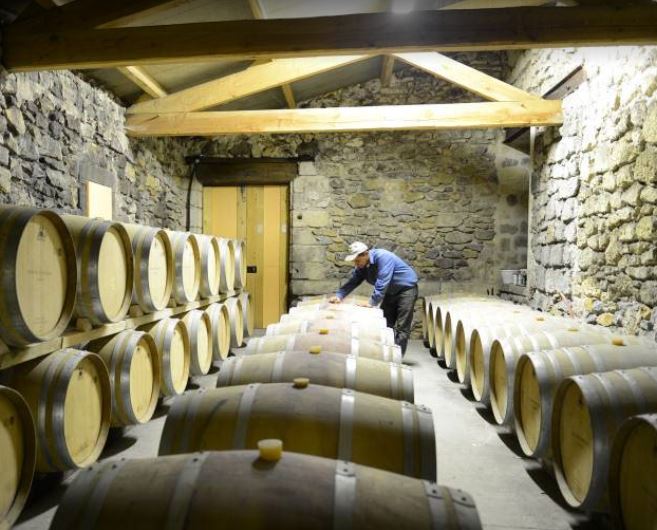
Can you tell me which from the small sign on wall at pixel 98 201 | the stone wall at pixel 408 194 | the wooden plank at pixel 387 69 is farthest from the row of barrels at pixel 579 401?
the wooden plank at pixel 387 69

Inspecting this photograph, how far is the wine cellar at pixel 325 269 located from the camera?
1.72m

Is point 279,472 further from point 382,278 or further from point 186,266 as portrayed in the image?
point 382,278

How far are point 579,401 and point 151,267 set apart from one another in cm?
330

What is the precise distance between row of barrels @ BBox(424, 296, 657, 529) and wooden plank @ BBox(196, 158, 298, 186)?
4.75 m

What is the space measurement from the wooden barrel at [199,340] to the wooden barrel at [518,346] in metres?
2.86

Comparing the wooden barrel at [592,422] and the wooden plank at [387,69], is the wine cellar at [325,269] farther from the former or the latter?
the wooden plank at [387,69]

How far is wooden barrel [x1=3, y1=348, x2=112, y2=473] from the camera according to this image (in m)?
2.45

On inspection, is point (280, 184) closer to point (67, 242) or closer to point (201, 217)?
point (201, 217)

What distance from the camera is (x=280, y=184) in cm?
809

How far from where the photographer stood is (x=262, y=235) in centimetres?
816

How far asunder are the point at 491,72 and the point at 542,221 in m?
3.35

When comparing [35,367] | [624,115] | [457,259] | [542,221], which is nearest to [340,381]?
[35,367]

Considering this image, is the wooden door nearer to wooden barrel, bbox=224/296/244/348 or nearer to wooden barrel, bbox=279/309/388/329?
wooden barrel, bbox=224/296/244/348

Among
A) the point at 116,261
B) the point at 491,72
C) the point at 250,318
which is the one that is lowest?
the point at 250,318
